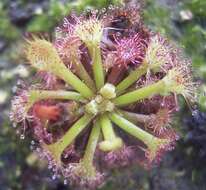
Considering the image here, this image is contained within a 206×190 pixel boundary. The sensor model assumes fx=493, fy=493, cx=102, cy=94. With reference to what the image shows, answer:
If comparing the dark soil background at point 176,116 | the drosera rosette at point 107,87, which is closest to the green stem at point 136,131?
the drosera rosette at point 107,87

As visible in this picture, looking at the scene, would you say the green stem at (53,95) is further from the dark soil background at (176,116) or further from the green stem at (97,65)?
the dark soil background at (176,116)

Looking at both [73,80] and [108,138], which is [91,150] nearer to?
[108,138]

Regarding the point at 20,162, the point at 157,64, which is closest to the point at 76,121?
the point at 157,64

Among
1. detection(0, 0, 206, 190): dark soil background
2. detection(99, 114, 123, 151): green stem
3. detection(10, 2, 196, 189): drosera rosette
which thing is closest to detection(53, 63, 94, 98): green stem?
detection(10, 2, 196, 189): drosera rosette

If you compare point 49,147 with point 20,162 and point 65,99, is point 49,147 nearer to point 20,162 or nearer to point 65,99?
point 65,99

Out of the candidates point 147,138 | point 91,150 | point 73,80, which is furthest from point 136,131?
point 73,80

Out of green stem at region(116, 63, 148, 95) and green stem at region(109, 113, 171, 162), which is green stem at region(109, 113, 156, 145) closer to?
green stem at region(109, 113, 171, 162)
